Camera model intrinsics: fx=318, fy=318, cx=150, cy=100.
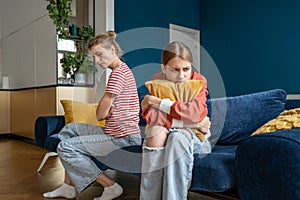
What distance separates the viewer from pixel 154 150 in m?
1.51

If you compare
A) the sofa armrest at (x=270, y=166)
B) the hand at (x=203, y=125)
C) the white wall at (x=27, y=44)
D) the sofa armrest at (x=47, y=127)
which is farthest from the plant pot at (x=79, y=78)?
the sofa armrest at (x=270, y=166)

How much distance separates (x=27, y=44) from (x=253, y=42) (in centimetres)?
356

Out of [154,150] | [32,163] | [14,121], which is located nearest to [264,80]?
[32,163]

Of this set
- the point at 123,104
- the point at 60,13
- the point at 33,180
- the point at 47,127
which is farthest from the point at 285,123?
the point at 60,13

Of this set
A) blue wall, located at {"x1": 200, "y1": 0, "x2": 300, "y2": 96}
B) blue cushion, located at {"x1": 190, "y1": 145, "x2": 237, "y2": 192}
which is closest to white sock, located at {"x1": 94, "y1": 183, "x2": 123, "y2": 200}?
blue cushion, located at {"x1": 190, "y1": 145, "x2": 237, "y2": 192}

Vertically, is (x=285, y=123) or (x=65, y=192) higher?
(x=285, y=123)

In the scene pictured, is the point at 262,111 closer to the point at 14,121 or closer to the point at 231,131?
the point at 231,131

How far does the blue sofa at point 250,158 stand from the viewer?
4.02 ft

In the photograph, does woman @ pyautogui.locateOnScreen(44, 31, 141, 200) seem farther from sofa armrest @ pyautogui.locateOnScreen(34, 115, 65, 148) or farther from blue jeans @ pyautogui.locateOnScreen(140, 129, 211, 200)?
sofa armrest @ pyautogui.locateOnScreen(34, 115, 65, 148)

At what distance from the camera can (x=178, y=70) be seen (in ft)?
5.29

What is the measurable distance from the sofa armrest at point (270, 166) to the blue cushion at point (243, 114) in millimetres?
655

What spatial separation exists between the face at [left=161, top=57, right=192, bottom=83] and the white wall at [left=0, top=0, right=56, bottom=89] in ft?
9.78

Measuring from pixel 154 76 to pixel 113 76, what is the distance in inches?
8.7

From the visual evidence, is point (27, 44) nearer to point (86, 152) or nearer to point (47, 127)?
point (47, 127)
